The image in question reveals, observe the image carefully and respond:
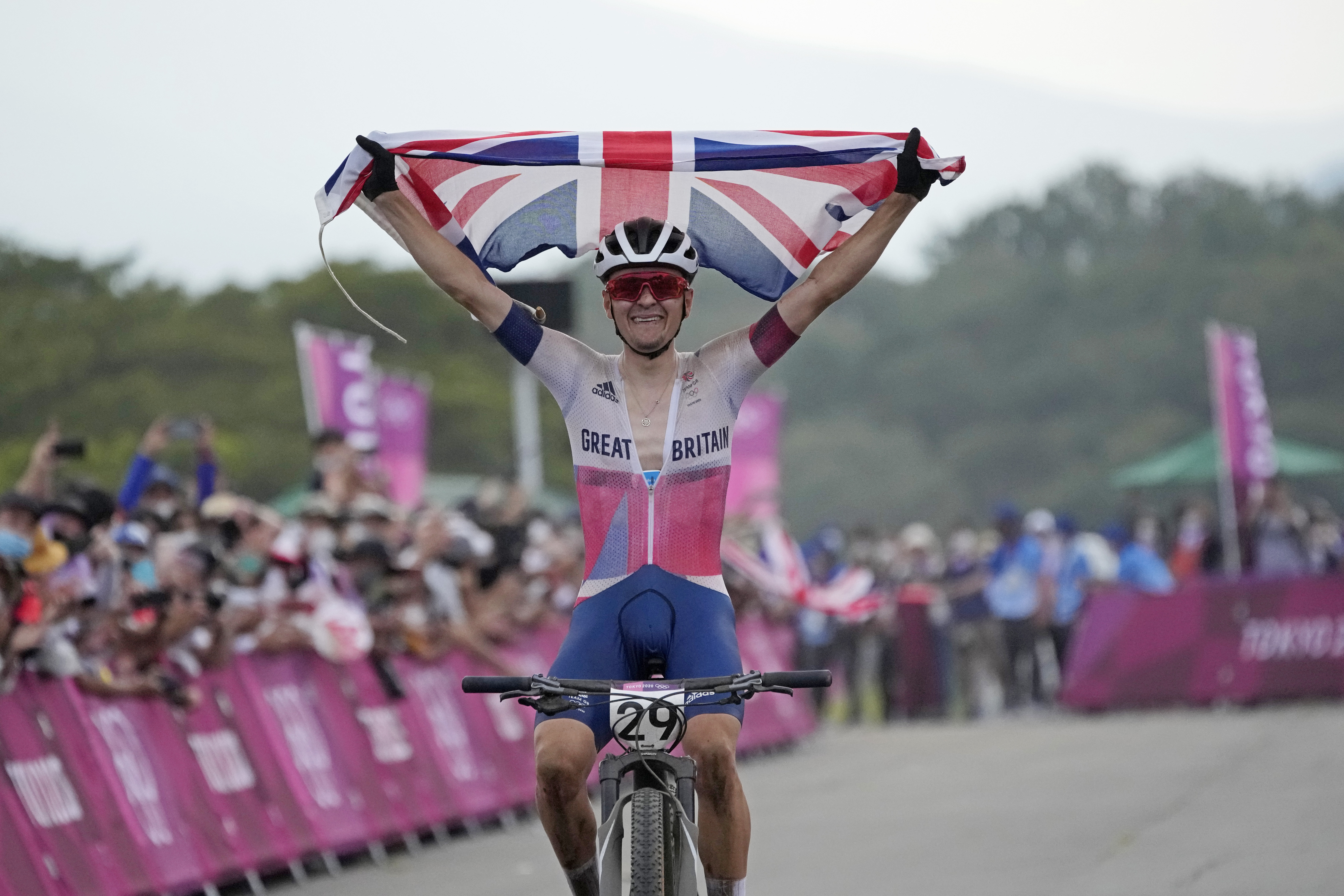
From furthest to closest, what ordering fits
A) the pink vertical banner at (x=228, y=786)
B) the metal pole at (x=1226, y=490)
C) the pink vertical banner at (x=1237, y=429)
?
the pink vertical banner at (x=1237, y=429), the metal pole at (x=1226, y=490), the pink vertical banner at (x=228, y=786)

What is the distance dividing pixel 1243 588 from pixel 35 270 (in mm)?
35848

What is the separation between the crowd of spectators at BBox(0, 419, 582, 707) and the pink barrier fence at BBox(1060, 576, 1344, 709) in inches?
306

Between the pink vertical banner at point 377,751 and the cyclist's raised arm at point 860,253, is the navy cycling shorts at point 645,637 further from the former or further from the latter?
the pink vertical banner at point 377,751

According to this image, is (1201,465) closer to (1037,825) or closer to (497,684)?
(1037,825)

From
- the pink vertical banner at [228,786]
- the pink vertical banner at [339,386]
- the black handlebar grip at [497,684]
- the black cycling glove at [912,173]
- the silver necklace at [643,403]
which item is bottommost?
the pink vertical banner at [228,786]

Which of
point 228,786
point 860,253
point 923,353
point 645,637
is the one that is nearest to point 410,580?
point 228,786

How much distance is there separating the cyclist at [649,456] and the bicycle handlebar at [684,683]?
0.27 m

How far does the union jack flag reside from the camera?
Result: 7.71 m

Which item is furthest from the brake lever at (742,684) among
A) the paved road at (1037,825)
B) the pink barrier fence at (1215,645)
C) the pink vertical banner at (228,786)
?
the pink barrier fence at (1215,645)

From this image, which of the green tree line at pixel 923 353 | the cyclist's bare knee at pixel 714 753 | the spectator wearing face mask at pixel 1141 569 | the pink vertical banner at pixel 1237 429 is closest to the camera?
the cyclist's bare knee at pixel 714 753

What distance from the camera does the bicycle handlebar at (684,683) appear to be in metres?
6.09

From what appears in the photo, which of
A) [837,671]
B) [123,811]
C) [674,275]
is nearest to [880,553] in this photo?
[837,671]

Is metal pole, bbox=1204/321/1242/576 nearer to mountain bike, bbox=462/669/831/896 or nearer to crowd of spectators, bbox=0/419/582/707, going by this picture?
crowd of spectators, bbox=0/419/582/707

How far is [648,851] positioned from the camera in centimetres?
620
